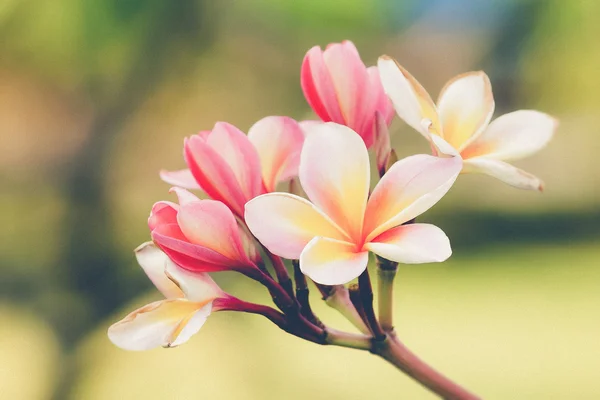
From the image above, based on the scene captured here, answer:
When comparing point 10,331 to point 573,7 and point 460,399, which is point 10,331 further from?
point 573,7

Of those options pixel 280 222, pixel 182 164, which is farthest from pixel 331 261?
pixel 182 164

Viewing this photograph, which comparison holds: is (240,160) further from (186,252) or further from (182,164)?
(182,164)

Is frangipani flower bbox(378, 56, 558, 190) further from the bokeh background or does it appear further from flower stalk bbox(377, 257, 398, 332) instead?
the bokeh background

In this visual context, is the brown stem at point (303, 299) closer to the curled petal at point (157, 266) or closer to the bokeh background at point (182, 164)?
the curled petal at point (157, 266)

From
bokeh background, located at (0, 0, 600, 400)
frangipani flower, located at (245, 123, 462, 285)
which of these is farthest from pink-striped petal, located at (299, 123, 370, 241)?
bokeh background, located at (0, 0, 600, 400)

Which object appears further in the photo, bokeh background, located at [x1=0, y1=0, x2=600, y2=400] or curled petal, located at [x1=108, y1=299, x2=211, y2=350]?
bokeh background, located at [x1=0, y1=0, x2=600, y2=400]

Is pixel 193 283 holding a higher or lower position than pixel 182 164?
higher

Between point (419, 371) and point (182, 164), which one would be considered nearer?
point (419, 371)
